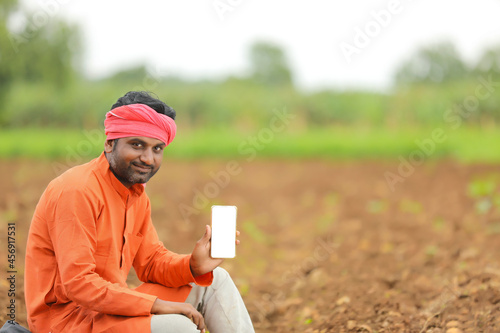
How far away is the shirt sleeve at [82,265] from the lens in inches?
93.0

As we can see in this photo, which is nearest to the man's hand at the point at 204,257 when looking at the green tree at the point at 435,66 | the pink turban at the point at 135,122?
the pink turban at the point at 135,122

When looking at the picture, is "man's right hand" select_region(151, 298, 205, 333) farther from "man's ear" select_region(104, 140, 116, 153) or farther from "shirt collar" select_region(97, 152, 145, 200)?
"man's ear" select_region(104, 140, 116, 153)

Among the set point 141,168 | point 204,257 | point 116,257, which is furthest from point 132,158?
point 204,257

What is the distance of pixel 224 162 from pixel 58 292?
496 inches

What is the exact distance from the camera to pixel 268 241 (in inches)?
315

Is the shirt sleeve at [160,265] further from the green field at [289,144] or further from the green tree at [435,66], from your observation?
the green tree at [435,66]

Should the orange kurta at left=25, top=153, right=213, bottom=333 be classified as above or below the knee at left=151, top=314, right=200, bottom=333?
above

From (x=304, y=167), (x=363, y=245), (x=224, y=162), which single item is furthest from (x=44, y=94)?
(x=363, y=245)

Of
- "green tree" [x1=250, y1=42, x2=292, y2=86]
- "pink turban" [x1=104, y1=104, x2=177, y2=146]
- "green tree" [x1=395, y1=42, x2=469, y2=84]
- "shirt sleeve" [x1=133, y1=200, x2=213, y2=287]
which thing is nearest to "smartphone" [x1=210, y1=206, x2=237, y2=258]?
"shirt sleeve" [x1=133, y1=200, x2=213, y2=287]

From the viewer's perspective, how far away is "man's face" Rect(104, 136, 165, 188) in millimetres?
2553

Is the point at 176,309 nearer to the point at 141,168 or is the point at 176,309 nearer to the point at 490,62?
the point at 141,168

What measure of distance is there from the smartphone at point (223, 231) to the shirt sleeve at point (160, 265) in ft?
0.68

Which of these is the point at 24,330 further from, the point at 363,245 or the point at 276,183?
the point at 276,183

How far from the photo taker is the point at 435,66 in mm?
25328
